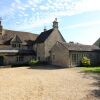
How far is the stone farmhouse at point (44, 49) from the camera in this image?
39531 millimetres

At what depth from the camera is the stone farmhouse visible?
39.5 meters

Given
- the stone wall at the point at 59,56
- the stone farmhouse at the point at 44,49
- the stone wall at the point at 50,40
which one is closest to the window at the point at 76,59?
the stone farmhouse at the point at 44,49

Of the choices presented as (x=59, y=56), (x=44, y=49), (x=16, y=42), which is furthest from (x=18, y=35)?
(x=59, y=56)

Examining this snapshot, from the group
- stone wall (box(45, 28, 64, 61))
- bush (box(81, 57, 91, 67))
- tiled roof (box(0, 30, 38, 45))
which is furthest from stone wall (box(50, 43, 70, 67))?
tiled roof (box(0, 30, 38, 45))

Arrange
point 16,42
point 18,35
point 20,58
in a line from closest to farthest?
1. point 20,58
2. point 16,42
3. point 18,35

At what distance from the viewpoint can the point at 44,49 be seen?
46625 millimetres

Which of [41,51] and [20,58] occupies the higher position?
[41,51]

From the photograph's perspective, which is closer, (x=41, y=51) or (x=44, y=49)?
(x=44, y=49)

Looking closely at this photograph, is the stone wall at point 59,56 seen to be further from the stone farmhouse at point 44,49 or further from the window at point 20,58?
the window at point 20,58

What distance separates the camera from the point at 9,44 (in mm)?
47531

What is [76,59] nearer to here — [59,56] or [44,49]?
[59,56]

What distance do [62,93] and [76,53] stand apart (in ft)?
80.4

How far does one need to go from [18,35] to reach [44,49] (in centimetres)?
846

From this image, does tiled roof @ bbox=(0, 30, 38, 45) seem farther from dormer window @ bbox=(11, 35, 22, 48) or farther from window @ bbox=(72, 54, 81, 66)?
window @ bbox=(72, 54, 81, 66)
